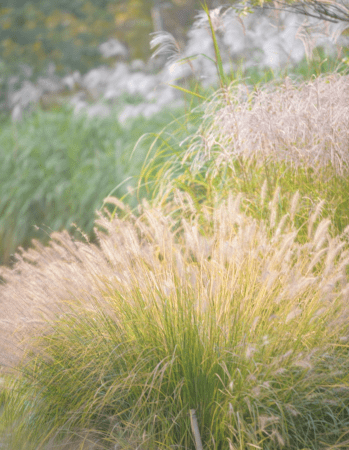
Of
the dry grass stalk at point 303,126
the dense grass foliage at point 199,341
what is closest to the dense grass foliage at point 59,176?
the dry grass stalk at point 303,126

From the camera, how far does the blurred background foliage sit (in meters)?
14.4

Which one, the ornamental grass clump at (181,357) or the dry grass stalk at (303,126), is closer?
the ornamental grass clump at (181,357)

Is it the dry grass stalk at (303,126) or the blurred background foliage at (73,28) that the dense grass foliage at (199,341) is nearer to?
the dry grass stalk at (303,126)

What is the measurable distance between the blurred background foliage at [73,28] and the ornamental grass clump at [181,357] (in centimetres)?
1192

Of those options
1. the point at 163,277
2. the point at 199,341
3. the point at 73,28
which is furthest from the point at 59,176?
the point at 73,28

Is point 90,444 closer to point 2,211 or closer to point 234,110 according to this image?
point 234,110

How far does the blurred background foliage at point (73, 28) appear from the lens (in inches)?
567

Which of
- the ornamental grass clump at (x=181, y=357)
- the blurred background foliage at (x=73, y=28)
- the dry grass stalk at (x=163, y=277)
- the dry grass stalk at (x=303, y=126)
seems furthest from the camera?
the blurred background foliage at (x=73, y=28)

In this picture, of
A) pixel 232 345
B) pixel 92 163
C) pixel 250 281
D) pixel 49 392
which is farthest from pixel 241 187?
pixel 92 163

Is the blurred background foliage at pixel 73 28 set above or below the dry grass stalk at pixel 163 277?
→ above

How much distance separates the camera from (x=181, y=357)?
1.82 metres

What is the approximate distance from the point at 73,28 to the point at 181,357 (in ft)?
58.0

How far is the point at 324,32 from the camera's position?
3.46 m

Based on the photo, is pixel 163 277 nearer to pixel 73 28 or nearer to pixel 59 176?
pixel 59 176
